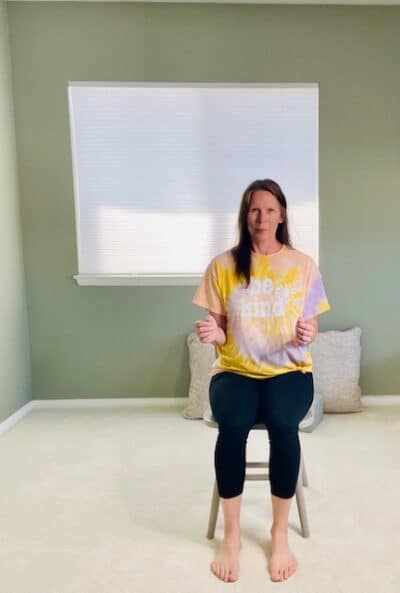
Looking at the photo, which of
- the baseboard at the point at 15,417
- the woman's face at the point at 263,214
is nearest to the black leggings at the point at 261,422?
the woman's face at the point at 263,214

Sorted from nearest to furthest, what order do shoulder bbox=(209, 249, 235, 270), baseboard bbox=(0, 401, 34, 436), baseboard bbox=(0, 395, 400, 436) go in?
1. shoulder bbox=(209, 249, 235, 270)
2. baseboard bbox=(0, 401, 34, 436)
3. baseboard bbox=(0, 395, 400, 436)

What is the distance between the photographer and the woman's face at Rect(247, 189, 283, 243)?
60.1 inches

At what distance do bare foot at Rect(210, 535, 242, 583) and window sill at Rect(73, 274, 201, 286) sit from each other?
5.05 ft

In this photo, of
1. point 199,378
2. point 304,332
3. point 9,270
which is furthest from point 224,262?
point 9,270

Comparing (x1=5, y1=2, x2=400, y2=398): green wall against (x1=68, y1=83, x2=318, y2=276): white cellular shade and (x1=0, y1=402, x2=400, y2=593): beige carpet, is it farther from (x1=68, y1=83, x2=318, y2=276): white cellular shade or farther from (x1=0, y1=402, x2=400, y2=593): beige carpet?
(x1=0, y1=402, x2=400, y2=593): beige carpet

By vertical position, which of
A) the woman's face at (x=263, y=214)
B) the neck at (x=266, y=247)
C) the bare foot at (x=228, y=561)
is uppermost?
the woman's face at (x=263, y=214)

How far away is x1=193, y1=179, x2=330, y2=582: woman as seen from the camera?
139 cm

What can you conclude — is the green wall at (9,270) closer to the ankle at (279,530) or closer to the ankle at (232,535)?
the ankle at (232,535)

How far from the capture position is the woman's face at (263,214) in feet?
5.01

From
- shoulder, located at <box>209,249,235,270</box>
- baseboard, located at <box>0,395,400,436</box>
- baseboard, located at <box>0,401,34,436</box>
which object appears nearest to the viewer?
shoulder, located at <box>209,249,235,270</box>

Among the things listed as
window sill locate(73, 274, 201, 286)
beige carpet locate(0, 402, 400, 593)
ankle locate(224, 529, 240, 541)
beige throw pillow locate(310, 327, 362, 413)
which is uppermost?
window sill locate(73, 274, 201, 286)

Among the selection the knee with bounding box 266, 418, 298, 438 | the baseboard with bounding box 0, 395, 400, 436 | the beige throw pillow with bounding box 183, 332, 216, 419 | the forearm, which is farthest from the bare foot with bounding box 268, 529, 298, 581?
the baseboard with bounding box 0, 395, 400, 436

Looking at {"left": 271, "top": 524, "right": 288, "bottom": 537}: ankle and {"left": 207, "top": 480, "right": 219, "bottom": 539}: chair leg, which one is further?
{"left": 207, "top": 480, "right": 219, "bottom": 539}: chair leg

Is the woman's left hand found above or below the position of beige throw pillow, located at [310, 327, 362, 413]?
above
